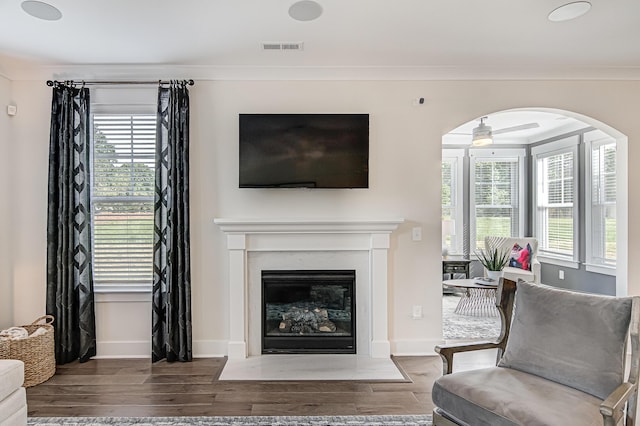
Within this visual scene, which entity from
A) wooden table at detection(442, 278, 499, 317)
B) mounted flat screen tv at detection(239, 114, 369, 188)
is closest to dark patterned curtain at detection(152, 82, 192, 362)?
mounted flat screen tv at detection(239, 114, 369, 188)

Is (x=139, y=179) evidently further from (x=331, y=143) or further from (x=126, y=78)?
(x=331, y=143)

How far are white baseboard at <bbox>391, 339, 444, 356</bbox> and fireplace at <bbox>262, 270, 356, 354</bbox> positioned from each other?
393 millimetres

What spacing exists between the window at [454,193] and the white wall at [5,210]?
585 centimetres

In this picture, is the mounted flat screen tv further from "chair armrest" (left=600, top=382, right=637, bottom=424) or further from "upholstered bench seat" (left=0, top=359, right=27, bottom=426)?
"chair armrest" (left=600, top=382, right=637, bottom=424)

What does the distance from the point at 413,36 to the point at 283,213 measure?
182 cm

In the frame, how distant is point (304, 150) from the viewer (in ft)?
11.5

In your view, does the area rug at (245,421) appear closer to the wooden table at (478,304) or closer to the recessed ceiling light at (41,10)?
the recessed ceiling light at (41,10)

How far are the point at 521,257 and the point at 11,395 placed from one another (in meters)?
5.45

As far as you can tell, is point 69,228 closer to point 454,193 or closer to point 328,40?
point 328,40

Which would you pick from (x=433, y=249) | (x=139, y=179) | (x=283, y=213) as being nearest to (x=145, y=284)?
(x=139, y=179)

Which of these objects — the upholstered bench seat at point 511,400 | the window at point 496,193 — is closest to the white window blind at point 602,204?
the window at point 496,193

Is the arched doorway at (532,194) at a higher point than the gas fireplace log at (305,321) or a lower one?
higher

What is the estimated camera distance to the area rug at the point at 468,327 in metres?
4.17

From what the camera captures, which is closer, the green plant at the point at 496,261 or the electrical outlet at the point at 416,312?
the electrical outlet at the point at 416,312
